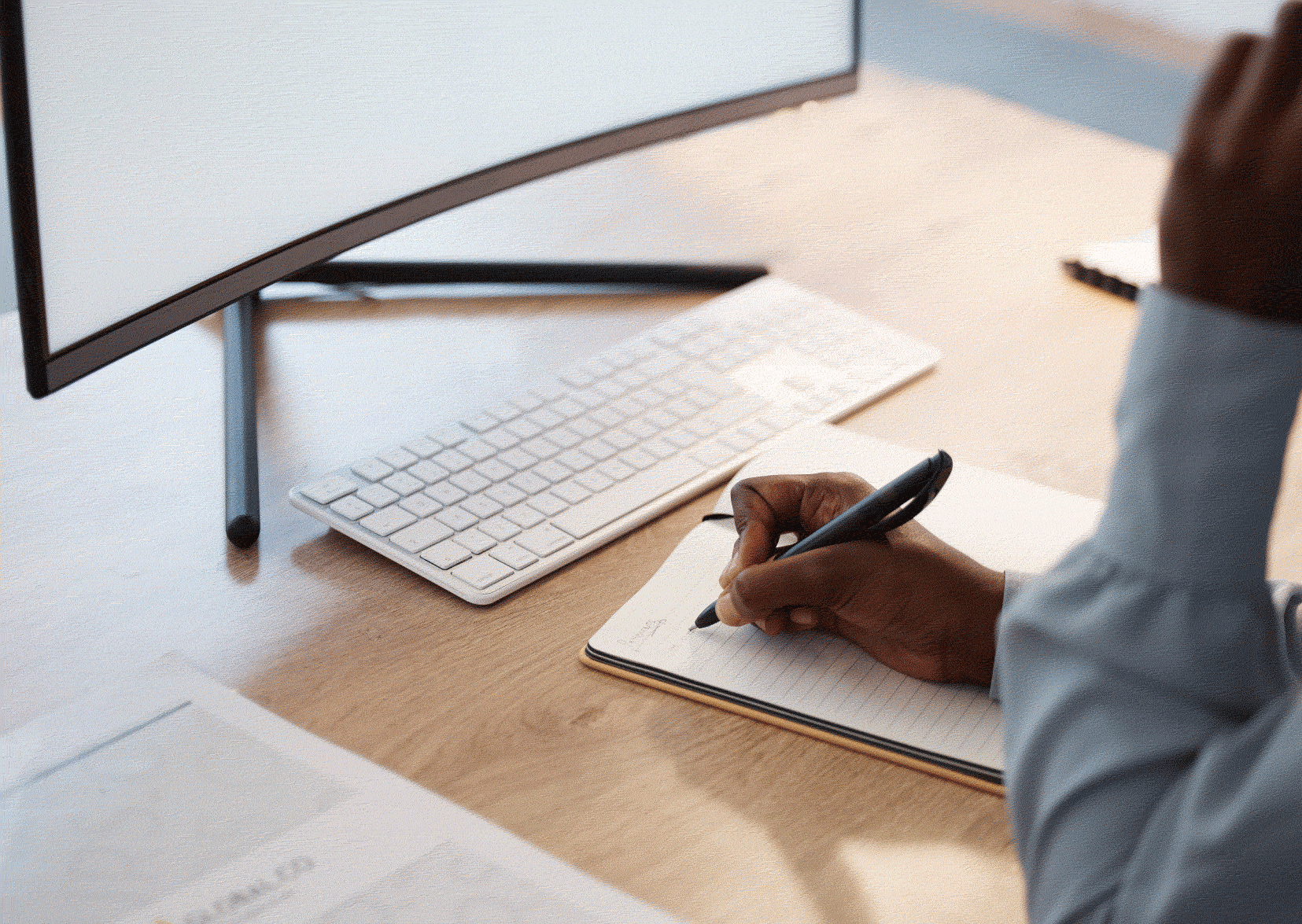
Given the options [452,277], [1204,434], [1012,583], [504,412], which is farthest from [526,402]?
[1204,434]

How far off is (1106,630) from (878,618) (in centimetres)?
25

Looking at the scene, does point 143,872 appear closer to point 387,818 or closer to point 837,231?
point 387,818

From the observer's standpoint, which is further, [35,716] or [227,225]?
[227,225]

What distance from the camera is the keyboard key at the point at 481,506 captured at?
0.76 meters

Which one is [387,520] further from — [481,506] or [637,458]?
[637,458]

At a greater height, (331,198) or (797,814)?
(331,198)

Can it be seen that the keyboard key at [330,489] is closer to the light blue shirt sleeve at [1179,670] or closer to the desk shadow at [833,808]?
the desk shadow at [833,808]

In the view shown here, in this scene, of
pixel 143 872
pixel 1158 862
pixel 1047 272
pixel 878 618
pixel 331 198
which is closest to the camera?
pixel 1158 862

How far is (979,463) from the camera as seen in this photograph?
87 centimetres

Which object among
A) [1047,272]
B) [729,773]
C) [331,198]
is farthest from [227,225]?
[1047,272]

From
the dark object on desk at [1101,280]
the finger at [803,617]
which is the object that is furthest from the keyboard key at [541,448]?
the dark object on desk at [1101,280]

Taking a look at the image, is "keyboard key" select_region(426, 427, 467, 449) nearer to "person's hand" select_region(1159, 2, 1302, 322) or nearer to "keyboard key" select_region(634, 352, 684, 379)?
"keyboard key" select_region(634, 352, 684, 379)

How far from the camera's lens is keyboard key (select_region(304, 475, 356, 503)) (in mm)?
761

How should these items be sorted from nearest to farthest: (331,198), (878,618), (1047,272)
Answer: (878,618), (331,198), (1047,272)
